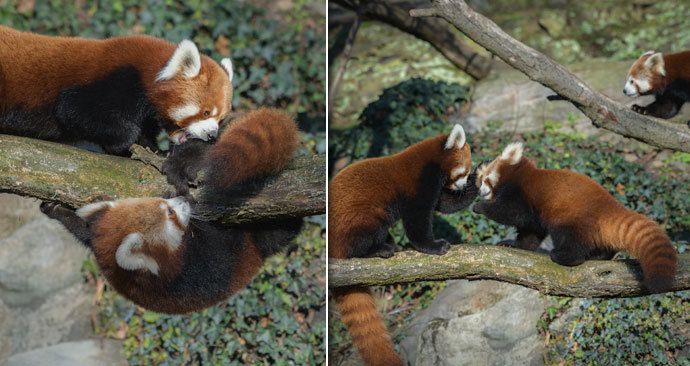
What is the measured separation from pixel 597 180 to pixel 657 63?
1362 mm

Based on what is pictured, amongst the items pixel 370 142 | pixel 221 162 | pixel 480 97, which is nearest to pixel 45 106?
pixel 221 162

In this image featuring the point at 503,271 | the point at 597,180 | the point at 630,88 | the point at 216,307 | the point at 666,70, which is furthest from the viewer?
the point at 216,307

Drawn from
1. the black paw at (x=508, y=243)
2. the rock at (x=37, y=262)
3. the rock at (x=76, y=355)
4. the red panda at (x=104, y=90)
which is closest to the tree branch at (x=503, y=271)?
the black paw at (x=508, y=243)

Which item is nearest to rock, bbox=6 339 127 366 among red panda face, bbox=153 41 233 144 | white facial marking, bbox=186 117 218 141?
red panda face, bbox=153 41 233 144

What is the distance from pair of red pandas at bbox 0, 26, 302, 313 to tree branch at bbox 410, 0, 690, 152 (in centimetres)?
90

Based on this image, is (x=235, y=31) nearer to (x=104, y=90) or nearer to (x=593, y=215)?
(x=104, y=90)

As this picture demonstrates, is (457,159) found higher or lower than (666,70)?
lower

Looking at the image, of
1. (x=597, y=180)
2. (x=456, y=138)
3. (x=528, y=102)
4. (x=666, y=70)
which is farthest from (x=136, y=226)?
(x=666, y=70)

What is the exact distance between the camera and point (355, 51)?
4.16 m

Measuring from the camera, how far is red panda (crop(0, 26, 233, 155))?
2924mm

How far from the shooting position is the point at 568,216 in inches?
132

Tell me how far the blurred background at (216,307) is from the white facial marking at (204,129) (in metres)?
1.23

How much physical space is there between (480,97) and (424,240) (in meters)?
1.03

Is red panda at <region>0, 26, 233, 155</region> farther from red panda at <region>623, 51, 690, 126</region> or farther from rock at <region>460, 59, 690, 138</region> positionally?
red panda at <region>623, 51, 690, 126</region>
